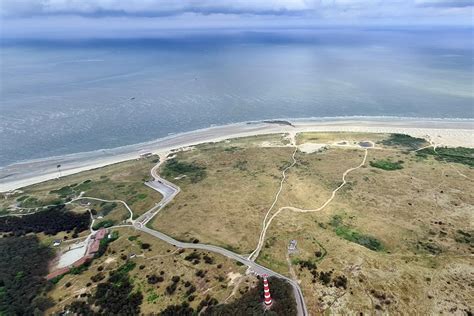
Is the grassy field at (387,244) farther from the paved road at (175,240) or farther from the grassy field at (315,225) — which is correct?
the paved road at (175,240)

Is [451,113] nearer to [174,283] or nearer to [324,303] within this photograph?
[324,303]

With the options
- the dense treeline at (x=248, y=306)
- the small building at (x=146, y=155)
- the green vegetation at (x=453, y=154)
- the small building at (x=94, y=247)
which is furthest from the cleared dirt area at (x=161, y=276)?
the green vegetation at (x=453, y=154)

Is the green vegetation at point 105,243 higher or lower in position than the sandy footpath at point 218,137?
higher

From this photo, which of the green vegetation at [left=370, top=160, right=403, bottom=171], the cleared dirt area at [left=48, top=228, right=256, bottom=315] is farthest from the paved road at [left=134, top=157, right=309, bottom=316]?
the green vegetation at [left=370, top=160, right=403, bottom=171]

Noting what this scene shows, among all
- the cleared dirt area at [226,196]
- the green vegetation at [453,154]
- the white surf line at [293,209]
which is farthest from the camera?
the green vegetation at [453,154]

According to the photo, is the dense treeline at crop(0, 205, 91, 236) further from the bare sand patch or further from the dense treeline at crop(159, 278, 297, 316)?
the bare sand patch

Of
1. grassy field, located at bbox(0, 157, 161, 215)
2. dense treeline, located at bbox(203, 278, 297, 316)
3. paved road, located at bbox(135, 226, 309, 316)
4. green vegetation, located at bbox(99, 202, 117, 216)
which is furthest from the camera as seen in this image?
grassy field, located at bbox(0, 157, 161, 215)
